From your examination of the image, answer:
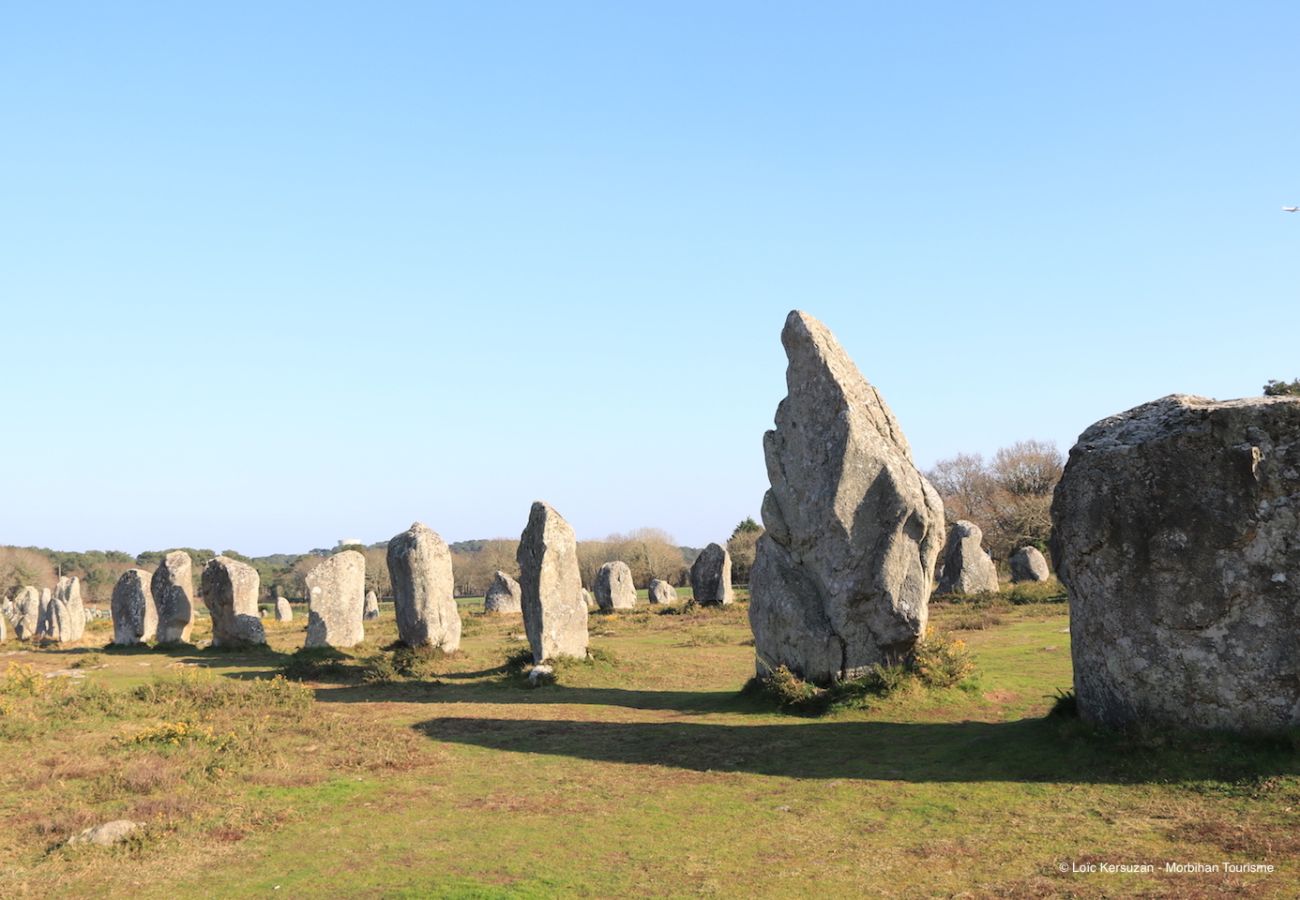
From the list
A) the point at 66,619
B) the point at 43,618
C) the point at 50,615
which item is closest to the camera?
the point at 66,619

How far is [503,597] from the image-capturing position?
41.9 metres

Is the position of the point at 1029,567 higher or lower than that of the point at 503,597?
higher

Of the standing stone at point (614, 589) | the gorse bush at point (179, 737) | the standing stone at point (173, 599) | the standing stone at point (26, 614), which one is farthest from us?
the standing stone at point (614, 589)

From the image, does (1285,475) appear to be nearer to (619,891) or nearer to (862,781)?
(862,781)

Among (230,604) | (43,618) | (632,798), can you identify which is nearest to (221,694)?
(632,798)

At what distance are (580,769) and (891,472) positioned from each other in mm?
6489

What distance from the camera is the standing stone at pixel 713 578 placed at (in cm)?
3841

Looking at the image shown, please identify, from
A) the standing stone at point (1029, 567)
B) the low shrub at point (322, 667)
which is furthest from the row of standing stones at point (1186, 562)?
the standing stone at point (1029, 567)

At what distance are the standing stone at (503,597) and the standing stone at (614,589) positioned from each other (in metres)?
4.02

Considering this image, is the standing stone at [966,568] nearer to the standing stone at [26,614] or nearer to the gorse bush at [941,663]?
the gorse bush at [941,663]

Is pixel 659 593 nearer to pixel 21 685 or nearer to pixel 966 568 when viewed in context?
pixel 966 568

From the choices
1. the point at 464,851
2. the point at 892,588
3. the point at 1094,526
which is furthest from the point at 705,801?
the point at 892,588

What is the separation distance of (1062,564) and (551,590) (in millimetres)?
11509

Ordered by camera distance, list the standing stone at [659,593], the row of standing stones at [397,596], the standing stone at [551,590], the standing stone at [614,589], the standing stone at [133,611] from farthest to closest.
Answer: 1. the standing stone at [659,593]
2. the standing stone at [614,589]
3. the standing stone at [133,611]
4. the row of standing stones at [397,596]
5. the standing stone at [551,590]
